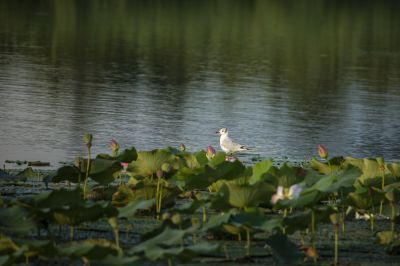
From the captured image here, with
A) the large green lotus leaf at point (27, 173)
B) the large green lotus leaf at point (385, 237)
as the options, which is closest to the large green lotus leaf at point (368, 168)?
the large green lotus leaf at point (385, 237)

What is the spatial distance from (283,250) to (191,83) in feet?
45.7

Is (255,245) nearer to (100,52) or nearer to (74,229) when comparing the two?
(74,229)

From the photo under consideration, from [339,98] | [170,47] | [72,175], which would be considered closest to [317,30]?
[170,47]

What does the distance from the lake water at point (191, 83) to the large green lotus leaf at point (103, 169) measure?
3.72m

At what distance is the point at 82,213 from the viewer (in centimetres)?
554

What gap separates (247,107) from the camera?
1647 cm

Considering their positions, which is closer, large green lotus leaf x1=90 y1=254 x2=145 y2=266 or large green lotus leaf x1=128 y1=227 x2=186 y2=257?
large green lotus leaf x1=90 y1=254 x2=145 y2=266

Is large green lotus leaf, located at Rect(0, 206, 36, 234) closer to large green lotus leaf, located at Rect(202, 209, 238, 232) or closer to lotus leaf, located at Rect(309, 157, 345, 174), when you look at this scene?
large green lotus leaf, located at Rect(202, 209, 238, 232)

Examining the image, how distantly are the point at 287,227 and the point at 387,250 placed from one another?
58 cm

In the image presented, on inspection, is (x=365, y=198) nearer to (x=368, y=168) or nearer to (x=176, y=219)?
(x=368, y=168)

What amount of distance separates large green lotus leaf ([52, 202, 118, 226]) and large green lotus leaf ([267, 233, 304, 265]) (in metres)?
0.74

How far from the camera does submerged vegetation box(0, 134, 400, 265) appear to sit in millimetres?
5133

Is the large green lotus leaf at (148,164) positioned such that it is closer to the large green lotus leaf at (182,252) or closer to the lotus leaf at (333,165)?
the lotus leaf at (333,165)

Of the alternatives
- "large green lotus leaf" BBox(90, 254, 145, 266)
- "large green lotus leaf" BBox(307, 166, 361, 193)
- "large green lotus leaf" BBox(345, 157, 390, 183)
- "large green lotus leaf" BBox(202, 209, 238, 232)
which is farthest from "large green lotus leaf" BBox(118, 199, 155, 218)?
"large green lotus leaf" BBox(345, 157, 390, 183)
